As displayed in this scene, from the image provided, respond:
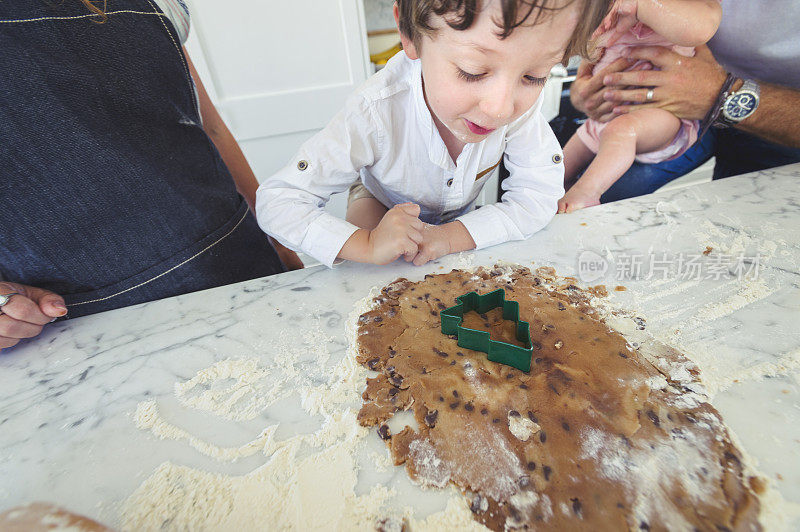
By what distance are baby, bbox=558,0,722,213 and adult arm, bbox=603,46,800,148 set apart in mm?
31

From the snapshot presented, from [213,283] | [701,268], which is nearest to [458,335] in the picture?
[701,268]

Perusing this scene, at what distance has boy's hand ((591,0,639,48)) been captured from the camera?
3.64ft

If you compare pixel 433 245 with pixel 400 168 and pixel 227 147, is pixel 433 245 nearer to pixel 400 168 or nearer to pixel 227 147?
pixel 400 168

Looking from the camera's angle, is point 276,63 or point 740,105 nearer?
point 740,105

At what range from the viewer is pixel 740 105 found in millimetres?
1111

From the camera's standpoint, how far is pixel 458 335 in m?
0.56

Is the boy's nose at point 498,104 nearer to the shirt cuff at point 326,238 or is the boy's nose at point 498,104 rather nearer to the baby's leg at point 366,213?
the shirt cuff at point 326,238

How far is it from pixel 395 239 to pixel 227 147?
2.41 feet

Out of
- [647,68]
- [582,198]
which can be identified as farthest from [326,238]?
[647,68]

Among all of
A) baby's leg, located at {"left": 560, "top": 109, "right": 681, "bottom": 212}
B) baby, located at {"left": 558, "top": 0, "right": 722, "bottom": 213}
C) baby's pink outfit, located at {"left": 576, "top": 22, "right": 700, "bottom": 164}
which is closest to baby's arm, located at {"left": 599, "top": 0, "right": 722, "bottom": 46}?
baby, located at {"left": 558, "top": 0, "right": 722, "bottom": 213}

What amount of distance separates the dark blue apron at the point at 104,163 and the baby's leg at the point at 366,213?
33 cm

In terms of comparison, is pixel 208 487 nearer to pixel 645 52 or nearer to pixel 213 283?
pixel 213 283

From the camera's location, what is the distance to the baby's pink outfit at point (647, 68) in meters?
1.21

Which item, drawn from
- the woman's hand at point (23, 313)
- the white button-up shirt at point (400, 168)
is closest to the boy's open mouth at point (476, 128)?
the white button-up shirt at point (400, 168)
